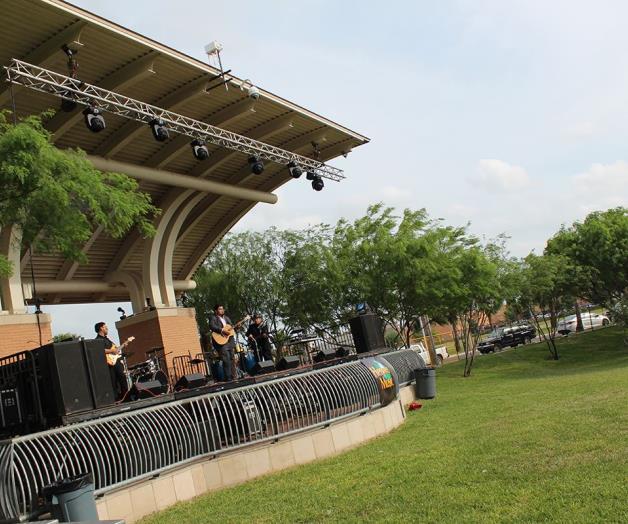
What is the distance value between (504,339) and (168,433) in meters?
35.9

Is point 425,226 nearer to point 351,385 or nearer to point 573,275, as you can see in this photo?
point 573,275

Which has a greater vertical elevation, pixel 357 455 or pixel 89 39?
pixel 89 39

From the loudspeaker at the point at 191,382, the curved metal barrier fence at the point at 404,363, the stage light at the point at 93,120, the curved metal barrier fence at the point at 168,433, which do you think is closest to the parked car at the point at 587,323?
the curved metal barrier fence at the point at 404,363

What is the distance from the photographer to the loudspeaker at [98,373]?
9234 millimetres

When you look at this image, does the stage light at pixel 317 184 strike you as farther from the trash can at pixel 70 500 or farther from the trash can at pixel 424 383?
the trash can at pixel 70 500

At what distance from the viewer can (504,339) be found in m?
41.5

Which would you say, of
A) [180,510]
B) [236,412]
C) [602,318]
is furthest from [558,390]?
[602,318]

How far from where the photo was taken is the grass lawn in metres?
5.70

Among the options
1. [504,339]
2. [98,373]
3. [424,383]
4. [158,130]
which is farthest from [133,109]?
[504,339]

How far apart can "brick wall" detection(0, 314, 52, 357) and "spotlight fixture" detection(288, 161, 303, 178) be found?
26.8 feet

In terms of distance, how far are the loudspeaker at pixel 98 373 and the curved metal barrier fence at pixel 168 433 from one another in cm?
96

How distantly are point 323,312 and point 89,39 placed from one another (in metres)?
16.6

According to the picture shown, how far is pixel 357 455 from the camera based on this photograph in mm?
9961

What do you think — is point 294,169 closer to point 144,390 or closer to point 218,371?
point 218,371
